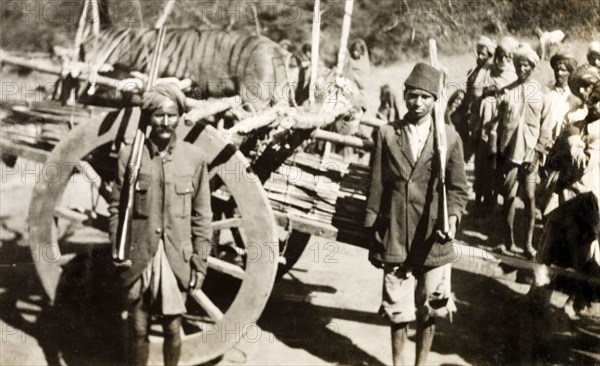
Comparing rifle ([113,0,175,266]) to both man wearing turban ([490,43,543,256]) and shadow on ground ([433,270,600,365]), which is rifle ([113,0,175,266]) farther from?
man wearing turban ([490,43,543,256])

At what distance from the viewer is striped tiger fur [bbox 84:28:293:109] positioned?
7934 millimetres

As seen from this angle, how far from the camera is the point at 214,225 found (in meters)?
3.63

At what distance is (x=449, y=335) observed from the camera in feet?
14.7

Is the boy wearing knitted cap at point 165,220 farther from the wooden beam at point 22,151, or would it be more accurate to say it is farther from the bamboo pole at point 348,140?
the wooden beam at point 22,151

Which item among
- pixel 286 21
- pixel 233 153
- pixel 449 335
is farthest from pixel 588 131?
pixel 286 21

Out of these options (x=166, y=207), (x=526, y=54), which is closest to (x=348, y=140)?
(x=166, y=207)

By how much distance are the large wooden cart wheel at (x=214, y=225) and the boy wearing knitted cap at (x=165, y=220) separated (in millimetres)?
233

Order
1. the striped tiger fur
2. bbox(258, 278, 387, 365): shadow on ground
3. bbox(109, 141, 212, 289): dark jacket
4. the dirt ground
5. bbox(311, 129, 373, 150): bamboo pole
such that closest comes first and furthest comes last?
bbox(109, 141, 212, 289): dark jacket, bbox(311, 129, 373, 150): bamboo pole, the dirt ground, bbox(258, 278, 387, 365): shadow on ground, the striped tiger fur

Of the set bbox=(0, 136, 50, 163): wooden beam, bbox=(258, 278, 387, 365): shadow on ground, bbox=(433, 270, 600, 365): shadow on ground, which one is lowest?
bbox=(258, 278, 387, 365): shadow on ground

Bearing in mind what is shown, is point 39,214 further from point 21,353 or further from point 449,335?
point 449,335

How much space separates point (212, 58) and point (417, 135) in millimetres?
5459

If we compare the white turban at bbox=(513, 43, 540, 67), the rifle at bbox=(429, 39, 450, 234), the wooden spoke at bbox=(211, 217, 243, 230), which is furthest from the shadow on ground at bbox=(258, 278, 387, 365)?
the white turban at bbox=(513, 43, 540, 67)

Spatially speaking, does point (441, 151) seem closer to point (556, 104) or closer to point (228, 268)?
point (228, 268)

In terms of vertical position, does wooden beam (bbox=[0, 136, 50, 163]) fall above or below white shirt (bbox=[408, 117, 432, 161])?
below
